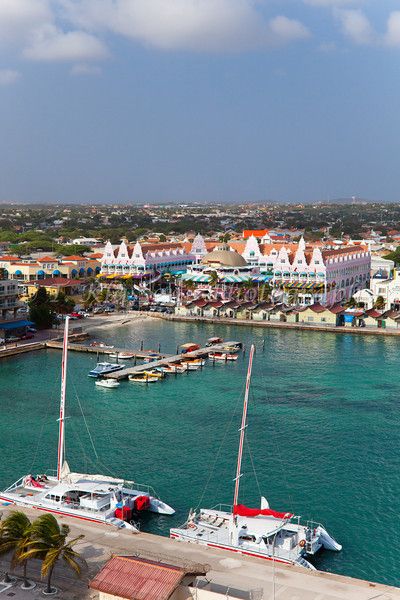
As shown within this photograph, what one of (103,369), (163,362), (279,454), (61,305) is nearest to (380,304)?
(61,305)

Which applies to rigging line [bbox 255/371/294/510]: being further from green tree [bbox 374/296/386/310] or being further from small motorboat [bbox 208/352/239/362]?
green tree [bbox 374/296/386/310]

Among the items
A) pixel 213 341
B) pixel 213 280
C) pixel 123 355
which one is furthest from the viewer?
pixel 213 280

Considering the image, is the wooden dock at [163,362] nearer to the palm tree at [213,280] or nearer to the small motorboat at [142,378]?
the small motorboat at [142,378]

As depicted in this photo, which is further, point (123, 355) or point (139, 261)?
point (139, 261)

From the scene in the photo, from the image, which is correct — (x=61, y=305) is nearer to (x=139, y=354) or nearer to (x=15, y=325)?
(x=15, y=325)

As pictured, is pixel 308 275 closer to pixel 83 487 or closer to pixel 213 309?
pixel 213 309

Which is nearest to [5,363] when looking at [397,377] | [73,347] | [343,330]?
[73,347]
